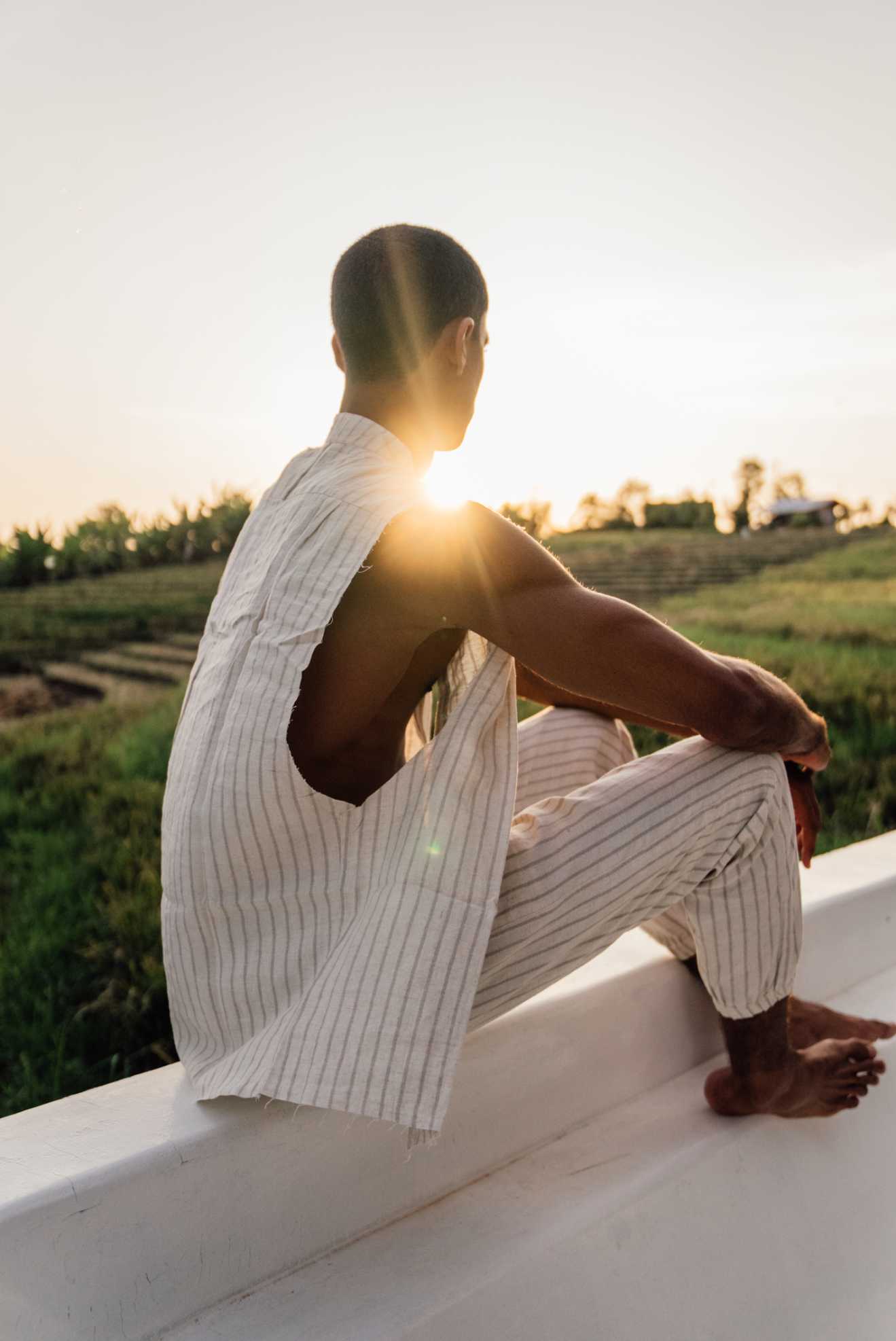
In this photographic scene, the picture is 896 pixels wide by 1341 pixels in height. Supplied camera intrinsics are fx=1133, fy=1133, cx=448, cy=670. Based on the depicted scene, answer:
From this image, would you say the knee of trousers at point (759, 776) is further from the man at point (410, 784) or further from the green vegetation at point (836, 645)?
the green vegetation at point (836, 645)

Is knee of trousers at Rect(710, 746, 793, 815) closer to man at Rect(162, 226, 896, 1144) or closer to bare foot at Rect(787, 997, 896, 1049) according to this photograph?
man at Rect(162, 226, 896, 1144)

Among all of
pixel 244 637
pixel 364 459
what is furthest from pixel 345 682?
pixel 364 459

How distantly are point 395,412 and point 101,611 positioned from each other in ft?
11.9

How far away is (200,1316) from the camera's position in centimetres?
113

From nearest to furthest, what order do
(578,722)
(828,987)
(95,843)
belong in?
1. (578,722)
2. (828,987)
3. (95,843)

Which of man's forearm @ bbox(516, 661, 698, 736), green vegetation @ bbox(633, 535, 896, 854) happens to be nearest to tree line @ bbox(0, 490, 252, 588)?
green vegetation @ bbox(633, 535, 896, 854)

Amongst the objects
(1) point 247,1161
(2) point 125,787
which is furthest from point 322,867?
(2) point 125,787

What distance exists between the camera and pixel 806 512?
677 cm

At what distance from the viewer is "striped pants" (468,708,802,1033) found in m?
1.27

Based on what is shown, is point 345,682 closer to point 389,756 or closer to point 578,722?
point 389,756

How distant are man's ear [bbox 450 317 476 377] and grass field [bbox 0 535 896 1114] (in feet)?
4.63

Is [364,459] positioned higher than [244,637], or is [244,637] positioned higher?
[364,459]

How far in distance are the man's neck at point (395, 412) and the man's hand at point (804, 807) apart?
71cm

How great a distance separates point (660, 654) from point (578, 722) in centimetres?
43
